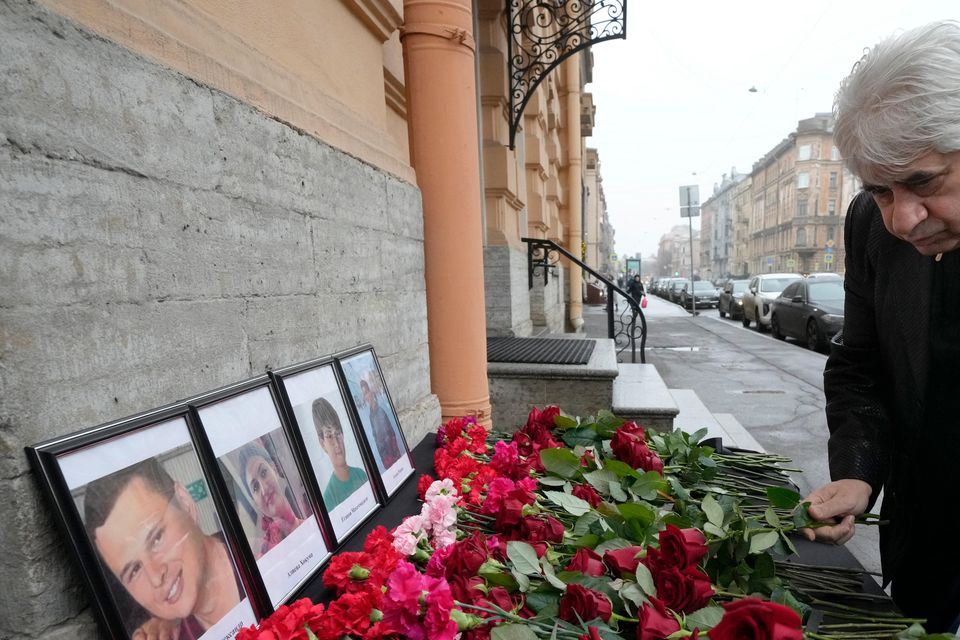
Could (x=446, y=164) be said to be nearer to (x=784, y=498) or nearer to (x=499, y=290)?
(x=784, y=498)

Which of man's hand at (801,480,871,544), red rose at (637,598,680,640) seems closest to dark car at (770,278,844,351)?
man's hand at (801,480,871,544)

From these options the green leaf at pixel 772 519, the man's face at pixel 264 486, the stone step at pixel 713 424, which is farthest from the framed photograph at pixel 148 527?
the stone step at pixel 713 424

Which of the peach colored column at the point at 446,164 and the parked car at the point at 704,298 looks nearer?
the peach colored column at the point at 446,164

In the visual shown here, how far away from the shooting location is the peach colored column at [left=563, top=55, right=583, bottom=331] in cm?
1390

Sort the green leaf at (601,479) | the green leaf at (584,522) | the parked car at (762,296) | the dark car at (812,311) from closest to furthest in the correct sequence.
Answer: the green leaf at (584,522) → the green leaf at (601,479) → the dark car at (812,311) → the parked car at (762,296)

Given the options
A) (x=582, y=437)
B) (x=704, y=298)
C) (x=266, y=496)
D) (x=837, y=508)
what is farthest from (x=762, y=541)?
(x=704, y=298)

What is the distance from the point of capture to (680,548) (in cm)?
112

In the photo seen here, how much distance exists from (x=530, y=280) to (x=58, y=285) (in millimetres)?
6592

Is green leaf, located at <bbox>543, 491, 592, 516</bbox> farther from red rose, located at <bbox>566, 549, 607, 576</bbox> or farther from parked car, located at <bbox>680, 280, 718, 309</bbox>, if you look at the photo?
parked car, located at <bbox>680, 280, 718, 309</bbox>

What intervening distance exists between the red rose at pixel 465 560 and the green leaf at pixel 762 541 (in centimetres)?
60

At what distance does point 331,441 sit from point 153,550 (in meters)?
0.68

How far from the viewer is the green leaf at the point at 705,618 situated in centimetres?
101

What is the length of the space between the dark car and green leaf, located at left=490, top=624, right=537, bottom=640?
1114 centimetres

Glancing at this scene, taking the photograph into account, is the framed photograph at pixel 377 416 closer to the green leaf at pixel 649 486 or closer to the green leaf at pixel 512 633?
the green leaf at pixel 649 486
